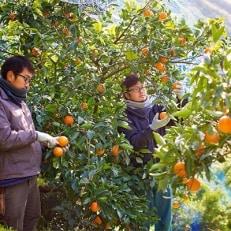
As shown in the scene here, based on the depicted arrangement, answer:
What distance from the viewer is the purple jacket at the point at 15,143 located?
2059mm

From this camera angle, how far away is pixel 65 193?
270 cm

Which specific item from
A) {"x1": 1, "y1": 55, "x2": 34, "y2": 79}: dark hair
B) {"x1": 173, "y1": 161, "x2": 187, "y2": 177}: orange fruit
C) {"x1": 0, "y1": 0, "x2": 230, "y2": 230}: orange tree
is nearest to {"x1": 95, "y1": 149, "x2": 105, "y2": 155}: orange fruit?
{"x1": 0, "y1": 0, "x2": 230, "y2": 230}: orange tree

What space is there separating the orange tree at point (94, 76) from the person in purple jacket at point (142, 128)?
0.24 feet

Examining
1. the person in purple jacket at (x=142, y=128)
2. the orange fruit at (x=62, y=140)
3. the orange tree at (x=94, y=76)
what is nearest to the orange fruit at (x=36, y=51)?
the orange tree at (x=94, y=76)

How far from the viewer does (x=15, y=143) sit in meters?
2.07

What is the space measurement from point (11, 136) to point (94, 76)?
803 mm

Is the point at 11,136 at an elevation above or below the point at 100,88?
below

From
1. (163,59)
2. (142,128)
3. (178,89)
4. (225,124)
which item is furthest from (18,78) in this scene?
(225,124)

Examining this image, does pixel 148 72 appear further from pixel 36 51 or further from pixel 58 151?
pixel 58 151

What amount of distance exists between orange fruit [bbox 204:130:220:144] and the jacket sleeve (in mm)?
1013

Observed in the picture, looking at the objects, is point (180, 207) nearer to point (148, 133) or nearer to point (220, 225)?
point (220, 225)

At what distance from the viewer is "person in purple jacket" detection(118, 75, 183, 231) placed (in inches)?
106

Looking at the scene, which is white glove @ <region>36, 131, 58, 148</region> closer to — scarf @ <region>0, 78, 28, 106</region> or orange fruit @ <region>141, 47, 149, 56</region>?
scarf @ <region>0, 78, 28, 106</region>

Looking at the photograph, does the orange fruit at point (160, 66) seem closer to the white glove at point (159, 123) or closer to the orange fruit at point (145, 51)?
the orange fruit at point (145, 51)
